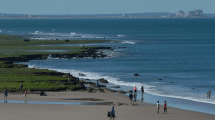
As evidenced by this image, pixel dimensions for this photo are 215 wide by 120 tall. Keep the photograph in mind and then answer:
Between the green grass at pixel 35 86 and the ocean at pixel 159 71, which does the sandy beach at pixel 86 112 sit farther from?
the green grass at pixel 35 86

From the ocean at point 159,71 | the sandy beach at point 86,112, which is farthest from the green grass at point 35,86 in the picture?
the ocean at point 159,71

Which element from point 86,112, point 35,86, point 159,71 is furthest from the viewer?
point 159,71

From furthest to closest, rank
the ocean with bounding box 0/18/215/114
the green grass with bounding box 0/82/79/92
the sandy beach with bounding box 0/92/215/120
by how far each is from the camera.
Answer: the green grass with bounding box 0/82/79/92 < the ocean with bounding box 0/18/215/114 < the sandy beach with bounding box 0/92/215/120

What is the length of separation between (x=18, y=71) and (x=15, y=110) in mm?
27957

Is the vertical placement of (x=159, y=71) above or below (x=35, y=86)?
below

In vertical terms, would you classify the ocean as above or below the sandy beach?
below

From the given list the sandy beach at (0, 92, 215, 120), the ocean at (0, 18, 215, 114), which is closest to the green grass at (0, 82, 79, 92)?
the sandy beach at (0, 92, 215, 120)

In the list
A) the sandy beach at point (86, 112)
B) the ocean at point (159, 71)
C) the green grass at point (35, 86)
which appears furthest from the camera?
the green grass at point (35, 86)

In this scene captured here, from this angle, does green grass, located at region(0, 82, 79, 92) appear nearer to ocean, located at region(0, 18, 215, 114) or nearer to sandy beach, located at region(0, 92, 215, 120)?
sandy beach, located at region(0, 92, 215, 120)

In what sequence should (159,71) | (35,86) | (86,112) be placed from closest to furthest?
1. (86,112)
2. (35,86)
3. (159,71)

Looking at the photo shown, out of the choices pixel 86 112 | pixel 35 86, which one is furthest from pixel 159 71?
pixel 86 112

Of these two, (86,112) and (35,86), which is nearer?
(86,112)

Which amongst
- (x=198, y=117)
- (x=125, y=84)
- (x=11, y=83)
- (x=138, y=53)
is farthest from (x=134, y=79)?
(x=138, y=53)

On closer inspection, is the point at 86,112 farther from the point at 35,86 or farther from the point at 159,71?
the point at 159,71
